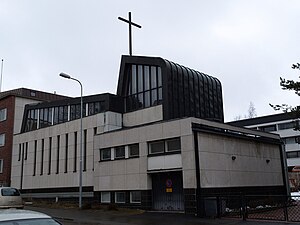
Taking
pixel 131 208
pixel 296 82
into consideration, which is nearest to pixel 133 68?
pixel 131 208

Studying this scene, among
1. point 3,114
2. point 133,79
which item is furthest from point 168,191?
point 3,114

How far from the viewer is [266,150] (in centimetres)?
2519

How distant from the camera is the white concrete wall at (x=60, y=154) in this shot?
28469 mm

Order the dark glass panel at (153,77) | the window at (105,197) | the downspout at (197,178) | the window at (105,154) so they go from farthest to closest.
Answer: the dark glass panel at (153,77)
the window at (105,154)
the window at (105,197)
the downspout at (197,178)

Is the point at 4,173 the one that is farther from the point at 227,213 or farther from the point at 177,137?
the point at 227,213

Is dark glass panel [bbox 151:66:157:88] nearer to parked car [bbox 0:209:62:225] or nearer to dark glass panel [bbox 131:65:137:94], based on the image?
dark glass panel [bbox 131:65:137:94]

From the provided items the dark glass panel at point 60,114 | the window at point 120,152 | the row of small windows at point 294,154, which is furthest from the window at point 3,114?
the row of small windows at point 294,154

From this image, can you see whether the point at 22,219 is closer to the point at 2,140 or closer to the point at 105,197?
the point at 105,197

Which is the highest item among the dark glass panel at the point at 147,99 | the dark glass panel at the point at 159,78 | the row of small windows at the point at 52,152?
the dark glass panel at the point at 159,78

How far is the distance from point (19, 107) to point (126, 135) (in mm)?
20870

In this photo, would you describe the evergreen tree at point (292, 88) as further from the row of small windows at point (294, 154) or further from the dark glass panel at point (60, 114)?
the row of small windows at point (294, 154)

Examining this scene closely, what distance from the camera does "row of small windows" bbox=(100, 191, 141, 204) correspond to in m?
22.4

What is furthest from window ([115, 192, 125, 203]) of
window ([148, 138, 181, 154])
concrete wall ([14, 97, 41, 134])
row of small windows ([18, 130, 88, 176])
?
concrete wall ([14, 97, 41, 134])

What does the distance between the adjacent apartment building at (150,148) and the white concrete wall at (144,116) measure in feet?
0.24
